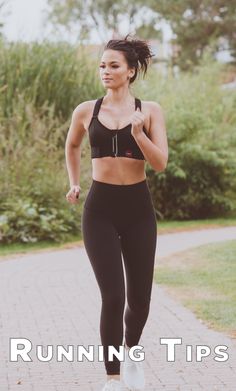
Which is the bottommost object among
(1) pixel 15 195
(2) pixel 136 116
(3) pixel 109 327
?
(1) pixel 15 195

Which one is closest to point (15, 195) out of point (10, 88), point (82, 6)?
point (10, 88)

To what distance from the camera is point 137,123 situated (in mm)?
4633

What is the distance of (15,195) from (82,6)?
44020mm

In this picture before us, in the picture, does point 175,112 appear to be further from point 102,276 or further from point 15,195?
point 102,276

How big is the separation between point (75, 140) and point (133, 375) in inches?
55.2

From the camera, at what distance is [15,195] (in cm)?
1544

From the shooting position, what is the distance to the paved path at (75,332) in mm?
5457

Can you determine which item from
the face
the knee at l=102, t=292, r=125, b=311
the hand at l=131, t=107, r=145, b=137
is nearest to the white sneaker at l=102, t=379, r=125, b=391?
the knee at l=102, t=292, r=125, b=311

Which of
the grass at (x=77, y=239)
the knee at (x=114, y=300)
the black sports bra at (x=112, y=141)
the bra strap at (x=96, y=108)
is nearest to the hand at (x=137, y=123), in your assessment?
the black sports bra at (x=112, y=141)

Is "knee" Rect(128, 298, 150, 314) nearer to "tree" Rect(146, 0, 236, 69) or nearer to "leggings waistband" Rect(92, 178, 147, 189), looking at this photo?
"leggings waistband" Rect(92, 178, 147, 189)

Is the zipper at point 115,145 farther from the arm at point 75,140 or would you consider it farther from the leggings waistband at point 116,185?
the arm at point 75,140

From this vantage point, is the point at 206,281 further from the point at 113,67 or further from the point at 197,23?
the point at 197,23

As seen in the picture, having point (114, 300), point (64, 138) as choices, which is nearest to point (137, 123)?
point (114, 300)

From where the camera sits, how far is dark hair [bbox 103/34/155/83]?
498 cm
